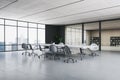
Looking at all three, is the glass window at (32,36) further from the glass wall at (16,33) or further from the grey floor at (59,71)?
the grey floor at (59,71)

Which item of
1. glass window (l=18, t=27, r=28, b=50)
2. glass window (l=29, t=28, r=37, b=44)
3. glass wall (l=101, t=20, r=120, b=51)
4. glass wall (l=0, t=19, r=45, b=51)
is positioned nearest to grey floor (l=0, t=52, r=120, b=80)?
glass wall (l=0, t=19, r=45, b=51)

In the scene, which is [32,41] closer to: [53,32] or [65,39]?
[53,32]

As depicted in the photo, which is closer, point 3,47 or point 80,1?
point 80,1

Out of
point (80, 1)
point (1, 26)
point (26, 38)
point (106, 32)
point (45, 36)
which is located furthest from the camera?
point (106, 32)

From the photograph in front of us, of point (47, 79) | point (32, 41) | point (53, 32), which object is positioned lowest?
point (47, 79)

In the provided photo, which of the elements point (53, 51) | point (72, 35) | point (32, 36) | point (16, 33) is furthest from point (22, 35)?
point (72, 35)

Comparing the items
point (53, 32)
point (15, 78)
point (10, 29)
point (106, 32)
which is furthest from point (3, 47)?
point (106, 32)

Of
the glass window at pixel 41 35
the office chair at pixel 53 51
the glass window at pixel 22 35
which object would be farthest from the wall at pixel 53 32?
the office chair at pixel 53 51

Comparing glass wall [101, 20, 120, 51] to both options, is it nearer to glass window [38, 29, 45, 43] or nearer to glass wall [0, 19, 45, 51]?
glass window [38, 29, 45, 43]

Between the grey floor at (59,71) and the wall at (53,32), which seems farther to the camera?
the wall at (53,32)

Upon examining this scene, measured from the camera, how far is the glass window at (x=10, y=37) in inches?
408

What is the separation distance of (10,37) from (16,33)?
0.68 meters

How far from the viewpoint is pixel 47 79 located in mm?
3105

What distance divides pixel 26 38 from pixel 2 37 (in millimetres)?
2351
